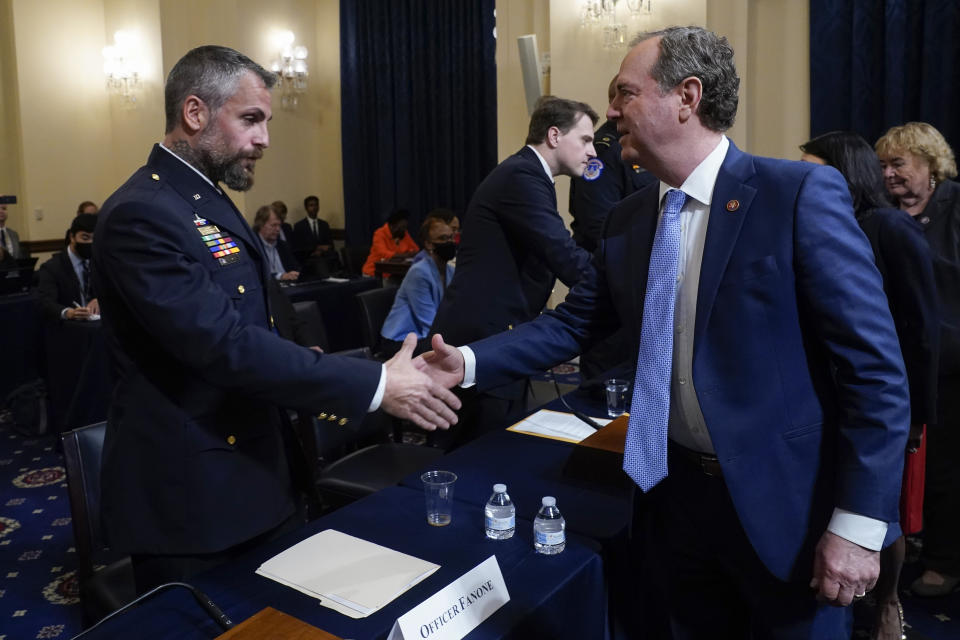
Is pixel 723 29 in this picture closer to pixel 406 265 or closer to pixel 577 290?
pixel 406 265

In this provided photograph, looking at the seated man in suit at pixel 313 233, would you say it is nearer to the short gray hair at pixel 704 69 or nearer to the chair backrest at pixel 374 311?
the chair backrest at pixel 374 311

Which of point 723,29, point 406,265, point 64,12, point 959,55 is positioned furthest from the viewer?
point 64,12

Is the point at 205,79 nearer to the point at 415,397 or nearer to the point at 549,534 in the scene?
the point at 415,397

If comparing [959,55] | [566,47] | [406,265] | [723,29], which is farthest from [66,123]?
[959,55]

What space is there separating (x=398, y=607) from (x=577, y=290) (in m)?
0.79

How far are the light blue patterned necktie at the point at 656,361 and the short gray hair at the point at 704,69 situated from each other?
150 mm

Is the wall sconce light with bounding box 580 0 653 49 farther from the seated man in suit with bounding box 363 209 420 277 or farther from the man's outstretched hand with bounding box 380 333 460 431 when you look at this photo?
the man's outstretched hand with bounding box 380 333 460 431

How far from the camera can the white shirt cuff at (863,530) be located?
1.20 meters

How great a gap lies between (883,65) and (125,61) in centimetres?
799

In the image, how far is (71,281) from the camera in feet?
16.8

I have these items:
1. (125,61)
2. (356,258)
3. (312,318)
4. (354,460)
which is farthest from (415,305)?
(125,61)

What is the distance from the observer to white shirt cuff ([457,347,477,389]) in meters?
1.82

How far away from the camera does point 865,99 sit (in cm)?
621

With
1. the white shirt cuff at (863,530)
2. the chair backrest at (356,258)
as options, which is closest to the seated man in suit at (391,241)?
the chair backrest at (356,258)
